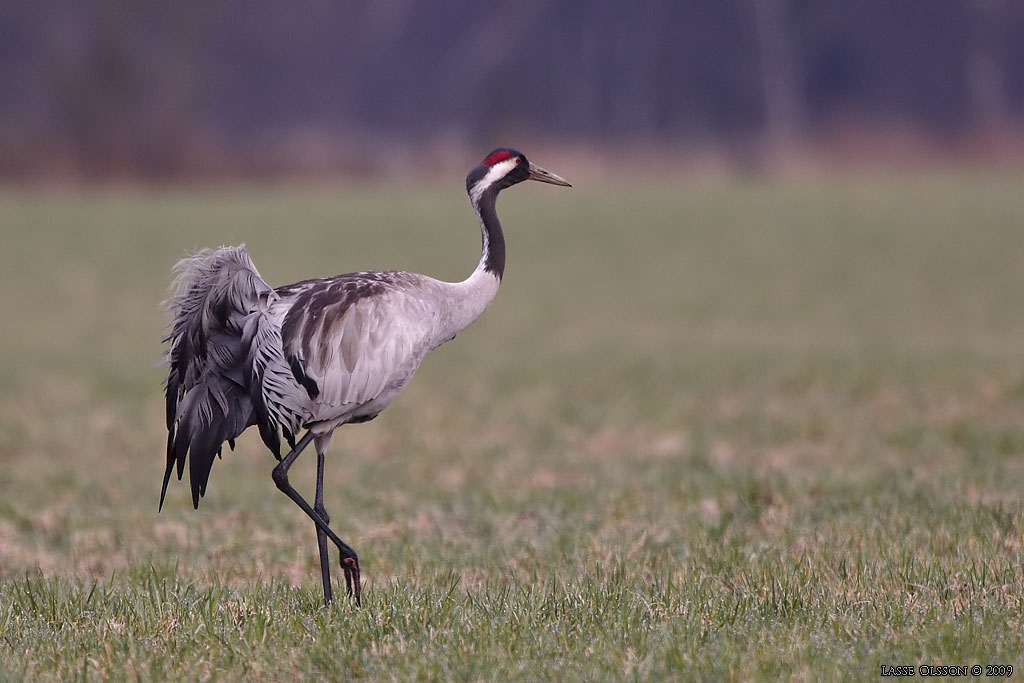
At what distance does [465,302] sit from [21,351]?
1536 cm

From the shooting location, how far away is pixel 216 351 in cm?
584

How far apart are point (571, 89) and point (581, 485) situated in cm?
4847

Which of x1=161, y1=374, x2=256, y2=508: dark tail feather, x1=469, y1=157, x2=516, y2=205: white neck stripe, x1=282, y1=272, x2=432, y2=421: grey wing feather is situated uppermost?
x1=469, y1=157, x2=516, y2=205: white neck stripe

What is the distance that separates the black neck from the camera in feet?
20.8

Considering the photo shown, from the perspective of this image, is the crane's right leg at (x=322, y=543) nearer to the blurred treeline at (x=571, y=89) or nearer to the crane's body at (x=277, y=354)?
the crane's body at (x=277, y=354)

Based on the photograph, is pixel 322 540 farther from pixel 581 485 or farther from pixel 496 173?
pixel 581 485

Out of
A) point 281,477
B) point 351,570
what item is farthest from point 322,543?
point 281,477

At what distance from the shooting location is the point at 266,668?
15.4ft

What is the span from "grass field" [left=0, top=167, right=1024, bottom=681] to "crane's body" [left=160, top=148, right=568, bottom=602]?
0.76 metres

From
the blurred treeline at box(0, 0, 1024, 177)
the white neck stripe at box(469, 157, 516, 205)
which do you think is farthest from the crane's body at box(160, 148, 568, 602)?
the blurred treeline at box(0, 0, 1024, 177)

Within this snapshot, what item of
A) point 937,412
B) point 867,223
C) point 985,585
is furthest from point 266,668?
point 867,223

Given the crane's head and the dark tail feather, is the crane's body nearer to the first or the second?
the dark tail feather

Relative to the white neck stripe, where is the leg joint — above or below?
below

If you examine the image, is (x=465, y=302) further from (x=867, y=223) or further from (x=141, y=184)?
(x=141, y=184)
